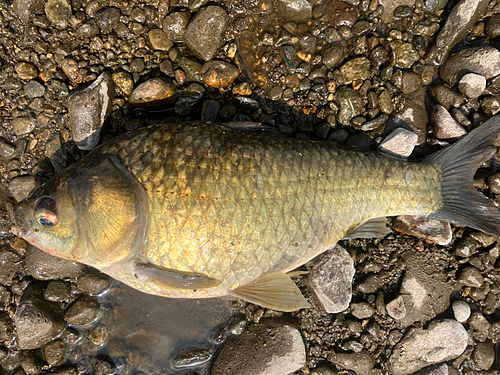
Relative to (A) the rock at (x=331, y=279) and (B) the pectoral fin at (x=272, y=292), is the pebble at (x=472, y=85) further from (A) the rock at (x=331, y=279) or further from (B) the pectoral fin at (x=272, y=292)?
(B) the pectoral fin at (x=272, y=292)

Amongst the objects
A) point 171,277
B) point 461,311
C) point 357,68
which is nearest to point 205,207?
point 171,277

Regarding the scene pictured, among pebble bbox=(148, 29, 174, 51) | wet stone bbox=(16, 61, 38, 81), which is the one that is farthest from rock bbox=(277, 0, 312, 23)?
wet stone bbox=(16, 61, 38, 81)

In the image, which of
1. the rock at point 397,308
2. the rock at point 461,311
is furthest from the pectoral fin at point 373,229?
the rock at point 461,311

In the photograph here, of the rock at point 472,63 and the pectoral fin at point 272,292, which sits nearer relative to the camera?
the pectoral fin at point 272,292

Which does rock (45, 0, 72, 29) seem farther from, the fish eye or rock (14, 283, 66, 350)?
rock (14, 283, 66, 350)

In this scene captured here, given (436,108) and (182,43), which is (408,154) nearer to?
(436,108)

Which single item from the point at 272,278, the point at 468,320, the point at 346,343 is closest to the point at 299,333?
the point at 346,343

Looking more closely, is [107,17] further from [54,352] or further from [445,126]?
[445,126]
